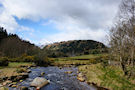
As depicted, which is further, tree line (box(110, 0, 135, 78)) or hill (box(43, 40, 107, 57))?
hill (box(43, 40, 107, 57))

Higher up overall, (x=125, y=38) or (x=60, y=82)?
(x=125, y=38)

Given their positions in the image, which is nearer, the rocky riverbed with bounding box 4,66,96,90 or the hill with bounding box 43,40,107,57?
the rocky riverbed with bounding box 4,66,96,90

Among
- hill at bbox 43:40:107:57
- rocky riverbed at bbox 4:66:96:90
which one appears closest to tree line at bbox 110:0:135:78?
rocky riverbed at bbox 4:66:96:90

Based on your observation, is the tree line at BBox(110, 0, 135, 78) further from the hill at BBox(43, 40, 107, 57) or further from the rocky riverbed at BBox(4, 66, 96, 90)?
the hill at BBox(43, 40, 107, 57)

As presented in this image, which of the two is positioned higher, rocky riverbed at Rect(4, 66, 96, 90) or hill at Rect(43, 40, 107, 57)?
hill at Rect(43, 40, 107, 57)

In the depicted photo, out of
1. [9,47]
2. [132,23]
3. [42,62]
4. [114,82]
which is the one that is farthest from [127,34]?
[9,47]

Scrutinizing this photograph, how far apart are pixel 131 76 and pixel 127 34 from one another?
5.71 metres

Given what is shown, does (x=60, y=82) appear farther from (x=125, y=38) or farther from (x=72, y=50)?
(x=72, y=50)

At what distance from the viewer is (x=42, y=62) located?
36625mm

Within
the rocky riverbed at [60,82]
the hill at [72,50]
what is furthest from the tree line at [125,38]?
the hill at [72,50]

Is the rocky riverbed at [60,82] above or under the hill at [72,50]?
under

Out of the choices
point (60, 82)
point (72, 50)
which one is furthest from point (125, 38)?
point (72, 50)

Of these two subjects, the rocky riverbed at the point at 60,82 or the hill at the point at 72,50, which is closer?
the rocky riverbed at the point at 60,82

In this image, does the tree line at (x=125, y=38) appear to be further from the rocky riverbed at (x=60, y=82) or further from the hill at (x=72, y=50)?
the hill at (x=72, y=50)
